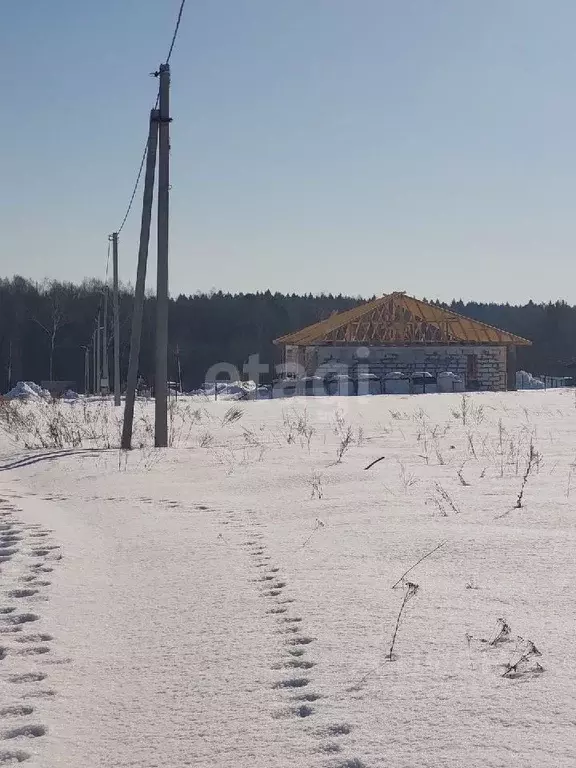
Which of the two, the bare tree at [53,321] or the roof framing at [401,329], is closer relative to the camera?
the roof framing at [401,329]

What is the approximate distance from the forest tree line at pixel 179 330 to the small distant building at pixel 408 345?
2054 centimetres

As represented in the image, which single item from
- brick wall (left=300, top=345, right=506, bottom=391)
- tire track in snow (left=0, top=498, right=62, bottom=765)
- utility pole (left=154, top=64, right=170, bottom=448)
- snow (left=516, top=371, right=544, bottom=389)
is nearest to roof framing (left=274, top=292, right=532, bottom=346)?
brick wall (left=300, top=345, right=506, bottom=391)

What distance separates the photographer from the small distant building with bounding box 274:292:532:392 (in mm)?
26172

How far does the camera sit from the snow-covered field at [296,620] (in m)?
2.08

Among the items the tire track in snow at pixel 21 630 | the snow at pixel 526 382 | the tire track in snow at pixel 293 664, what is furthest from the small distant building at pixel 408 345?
the tire track in snow at pixel 293 664

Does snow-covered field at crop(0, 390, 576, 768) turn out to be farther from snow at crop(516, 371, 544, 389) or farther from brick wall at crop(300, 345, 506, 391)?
snow at crop(516, 371, 544, 389)

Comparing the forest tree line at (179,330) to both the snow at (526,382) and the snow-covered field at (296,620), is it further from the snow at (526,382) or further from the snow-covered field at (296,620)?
the snow-covered field at (296,620)

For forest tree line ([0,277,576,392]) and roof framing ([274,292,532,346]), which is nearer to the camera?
roof framing ([274,292,532,346])

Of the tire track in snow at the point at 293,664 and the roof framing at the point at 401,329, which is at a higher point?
the roof framing at the point at 401,329

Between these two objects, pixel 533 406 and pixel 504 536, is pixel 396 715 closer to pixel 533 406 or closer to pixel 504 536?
pixel 504 536

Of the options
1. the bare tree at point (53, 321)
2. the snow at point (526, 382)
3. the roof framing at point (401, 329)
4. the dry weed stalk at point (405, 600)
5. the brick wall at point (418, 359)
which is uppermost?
the bare tree at point (53, 321)

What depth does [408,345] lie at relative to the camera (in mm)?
26359

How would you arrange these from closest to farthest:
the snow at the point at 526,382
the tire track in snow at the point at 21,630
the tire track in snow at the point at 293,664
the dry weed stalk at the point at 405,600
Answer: the tire track in snow at the point at 293,664 < the tire track in snow at the point at 21,630 < the dry weed stalk at the point at 405,600 < the snow at the point at 526,382

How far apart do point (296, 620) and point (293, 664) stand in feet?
1.42
